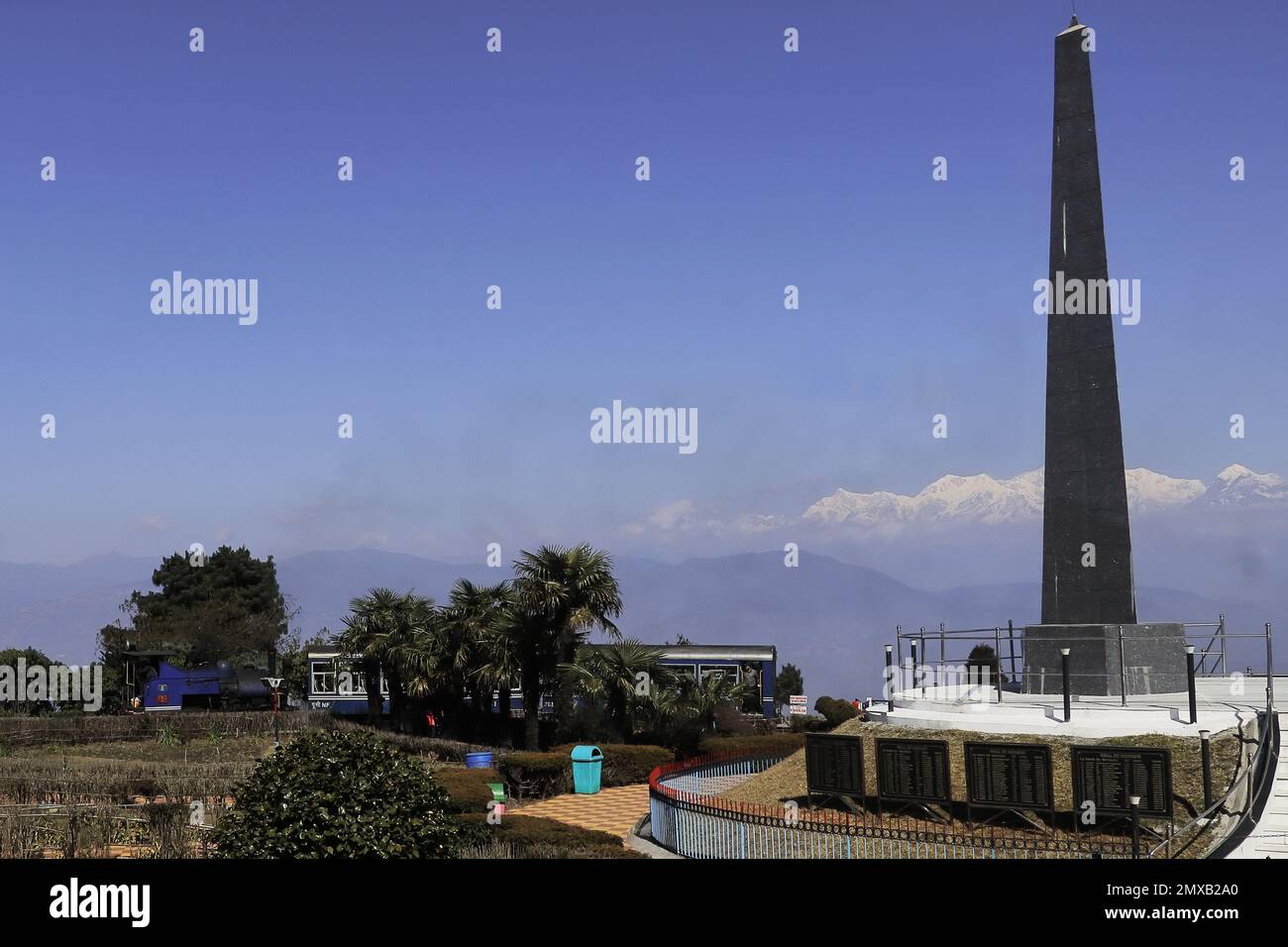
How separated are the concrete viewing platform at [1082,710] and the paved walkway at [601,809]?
573 cm

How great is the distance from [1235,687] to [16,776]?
26.8m

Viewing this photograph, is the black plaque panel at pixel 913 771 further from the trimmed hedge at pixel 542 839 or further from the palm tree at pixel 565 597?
the palm tree at pixel 565 597

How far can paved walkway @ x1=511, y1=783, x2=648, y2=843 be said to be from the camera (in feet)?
80.5

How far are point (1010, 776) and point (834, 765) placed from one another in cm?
357

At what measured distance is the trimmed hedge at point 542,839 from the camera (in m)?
17.2

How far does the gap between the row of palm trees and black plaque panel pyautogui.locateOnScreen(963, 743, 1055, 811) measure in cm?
1751

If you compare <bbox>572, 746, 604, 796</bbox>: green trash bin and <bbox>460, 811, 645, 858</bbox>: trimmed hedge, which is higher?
<bbox>460, 811, 645, 858</bbox>: trimmed hedge

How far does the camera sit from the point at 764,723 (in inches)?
1735

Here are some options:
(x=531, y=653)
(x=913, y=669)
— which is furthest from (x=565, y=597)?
(x=913, y=669)

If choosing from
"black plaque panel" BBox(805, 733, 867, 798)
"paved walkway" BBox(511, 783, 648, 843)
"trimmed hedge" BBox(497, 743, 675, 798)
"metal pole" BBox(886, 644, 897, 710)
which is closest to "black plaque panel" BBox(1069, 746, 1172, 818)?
"black plaque panel" BBox(805, 733, 867, 798)

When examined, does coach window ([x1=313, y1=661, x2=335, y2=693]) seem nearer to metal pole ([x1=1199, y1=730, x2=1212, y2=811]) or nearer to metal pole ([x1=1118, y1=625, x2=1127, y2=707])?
metal pole ([x1=1118, y1=625, x2=1127, y2=707])

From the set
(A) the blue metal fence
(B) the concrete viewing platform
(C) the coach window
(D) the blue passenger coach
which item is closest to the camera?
(A) the blue metal fence
